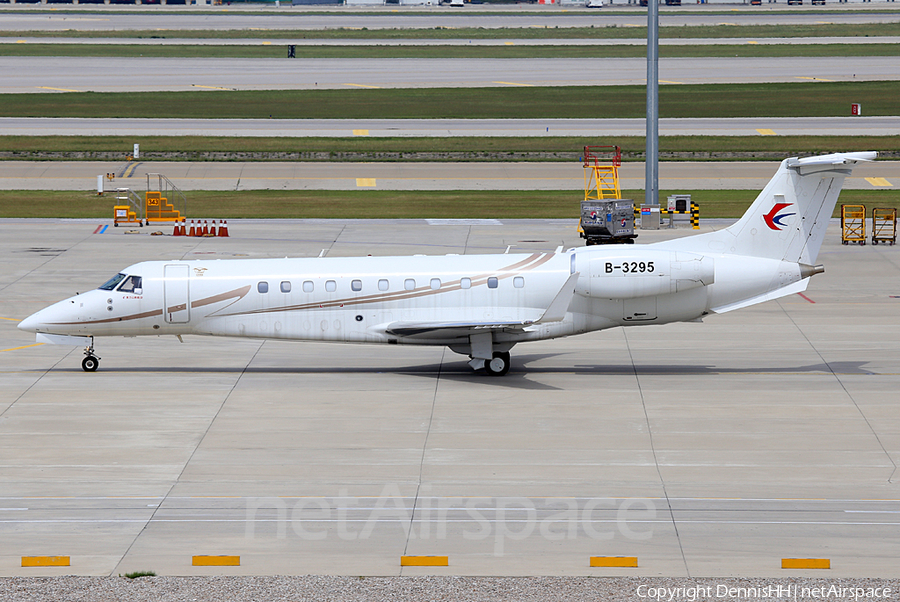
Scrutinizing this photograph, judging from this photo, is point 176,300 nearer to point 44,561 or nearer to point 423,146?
point 44,561

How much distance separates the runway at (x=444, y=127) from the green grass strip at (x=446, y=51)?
37565 mm

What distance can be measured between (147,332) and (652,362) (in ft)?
46.3

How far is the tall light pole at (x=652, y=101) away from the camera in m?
52.3

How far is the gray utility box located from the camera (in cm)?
4875

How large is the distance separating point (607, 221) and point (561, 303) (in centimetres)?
2231

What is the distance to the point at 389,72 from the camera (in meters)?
111

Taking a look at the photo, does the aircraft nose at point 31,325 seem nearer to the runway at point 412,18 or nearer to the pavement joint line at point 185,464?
the pavement joint line at point 185,464

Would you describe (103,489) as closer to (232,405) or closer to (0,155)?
(232,405)

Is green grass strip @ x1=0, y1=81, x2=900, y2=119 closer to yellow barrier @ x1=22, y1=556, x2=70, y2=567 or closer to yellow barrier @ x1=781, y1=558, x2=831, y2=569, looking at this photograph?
yellow barrier @ x1=22, y1=556, x2=70, y2=567

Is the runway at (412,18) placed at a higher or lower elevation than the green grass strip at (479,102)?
higher

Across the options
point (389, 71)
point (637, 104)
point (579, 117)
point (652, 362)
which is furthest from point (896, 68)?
point (652, 362)

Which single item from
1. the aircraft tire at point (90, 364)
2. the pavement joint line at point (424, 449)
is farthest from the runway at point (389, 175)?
the aircraft tire at point (90, 364)

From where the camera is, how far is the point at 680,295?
28734 mm

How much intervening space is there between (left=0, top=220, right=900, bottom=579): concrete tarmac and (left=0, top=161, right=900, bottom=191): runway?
98.3 feet
